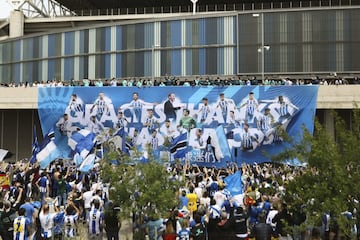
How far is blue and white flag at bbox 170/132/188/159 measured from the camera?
75.5 feet

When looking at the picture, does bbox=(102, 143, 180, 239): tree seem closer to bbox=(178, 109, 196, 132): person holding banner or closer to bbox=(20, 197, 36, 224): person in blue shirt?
bbox=(20, 197, 36, 224): person in blue shirt

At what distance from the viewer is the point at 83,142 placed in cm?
2258

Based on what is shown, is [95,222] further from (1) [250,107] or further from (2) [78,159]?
(1) [250,107]

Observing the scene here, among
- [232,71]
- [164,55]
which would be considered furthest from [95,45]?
[232,71]

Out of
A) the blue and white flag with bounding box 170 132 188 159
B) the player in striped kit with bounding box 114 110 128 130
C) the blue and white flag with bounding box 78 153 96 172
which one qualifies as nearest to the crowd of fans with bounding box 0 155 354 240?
the blue and white flag with bounding box 78 153 96 172

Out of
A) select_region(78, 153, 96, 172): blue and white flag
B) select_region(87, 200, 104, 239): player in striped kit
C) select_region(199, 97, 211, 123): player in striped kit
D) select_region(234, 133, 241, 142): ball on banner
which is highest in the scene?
select_region(199, 97, 211, 123): player in striped kit

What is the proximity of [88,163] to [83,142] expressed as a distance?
252 cm

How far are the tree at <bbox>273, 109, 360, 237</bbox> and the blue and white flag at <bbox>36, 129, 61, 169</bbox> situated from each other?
14291 millimetres

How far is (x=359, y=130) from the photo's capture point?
951cm

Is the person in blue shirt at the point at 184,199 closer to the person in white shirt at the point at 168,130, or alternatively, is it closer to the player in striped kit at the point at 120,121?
the person in white shirt at the point at 168,130

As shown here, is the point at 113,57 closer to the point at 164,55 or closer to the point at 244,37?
the point at 164,55

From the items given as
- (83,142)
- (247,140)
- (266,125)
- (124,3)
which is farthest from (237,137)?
(124,3)

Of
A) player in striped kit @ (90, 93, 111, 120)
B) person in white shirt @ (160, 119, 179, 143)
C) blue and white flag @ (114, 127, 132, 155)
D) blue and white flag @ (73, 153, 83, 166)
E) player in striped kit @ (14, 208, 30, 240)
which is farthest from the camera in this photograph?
player in striped kit @ (90, 93, 111, 120)

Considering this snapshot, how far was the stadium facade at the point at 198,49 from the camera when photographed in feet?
124
